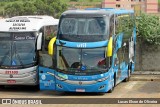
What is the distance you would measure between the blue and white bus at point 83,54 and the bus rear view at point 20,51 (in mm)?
704

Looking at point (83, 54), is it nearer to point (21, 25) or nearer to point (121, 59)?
point (21, 25)

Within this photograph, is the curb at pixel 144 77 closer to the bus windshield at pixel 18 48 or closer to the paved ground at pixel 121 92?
the paved ground at pixel 121 92

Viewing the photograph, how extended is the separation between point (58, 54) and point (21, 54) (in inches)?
83.0

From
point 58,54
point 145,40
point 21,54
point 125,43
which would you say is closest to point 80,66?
point 58,54

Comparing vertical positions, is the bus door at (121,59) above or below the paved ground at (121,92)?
above

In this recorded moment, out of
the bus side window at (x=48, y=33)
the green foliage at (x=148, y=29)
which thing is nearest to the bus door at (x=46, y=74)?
the bus side window at (x=48, y=33)

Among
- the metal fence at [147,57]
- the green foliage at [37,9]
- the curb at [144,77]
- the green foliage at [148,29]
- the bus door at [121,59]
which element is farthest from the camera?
the green foliage at [37,9]

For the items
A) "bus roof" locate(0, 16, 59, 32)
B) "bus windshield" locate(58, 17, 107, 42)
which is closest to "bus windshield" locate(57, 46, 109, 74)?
"bus windshield" locate(58, 17, 107, 42)

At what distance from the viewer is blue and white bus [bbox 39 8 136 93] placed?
1939 cm

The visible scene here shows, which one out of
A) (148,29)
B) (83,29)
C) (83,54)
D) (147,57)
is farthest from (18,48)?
(147,57)

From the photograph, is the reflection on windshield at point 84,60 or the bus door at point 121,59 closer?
the reflection on windshield at point 84,60

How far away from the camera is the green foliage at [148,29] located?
93.7ft

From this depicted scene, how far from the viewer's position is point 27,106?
15.9 meters

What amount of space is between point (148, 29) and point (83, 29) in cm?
954
